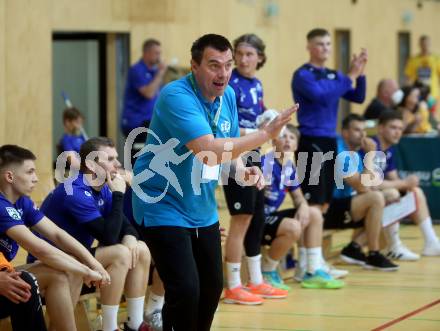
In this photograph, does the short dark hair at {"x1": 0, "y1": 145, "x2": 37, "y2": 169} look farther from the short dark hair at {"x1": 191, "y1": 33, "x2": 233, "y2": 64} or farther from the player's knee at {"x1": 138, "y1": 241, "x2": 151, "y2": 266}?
the short dark hair at {"x1": 191, "y1": 33, "x2": 233, "y2": 64}

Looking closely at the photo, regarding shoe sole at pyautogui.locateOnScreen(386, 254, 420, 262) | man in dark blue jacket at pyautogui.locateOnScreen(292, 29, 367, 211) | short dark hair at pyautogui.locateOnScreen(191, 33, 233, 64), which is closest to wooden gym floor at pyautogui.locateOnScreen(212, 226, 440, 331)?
shoe sole at pyautogui.locateOnScreen(386, 254, 420, 262)

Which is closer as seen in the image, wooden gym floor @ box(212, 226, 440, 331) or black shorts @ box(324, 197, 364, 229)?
wooden gym floor @ box(212, 226, 440, 331)

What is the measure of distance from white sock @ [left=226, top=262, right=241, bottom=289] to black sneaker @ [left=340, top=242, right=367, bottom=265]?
6.58ft

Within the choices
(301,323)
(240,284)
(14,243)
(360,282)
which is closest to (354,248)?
(360,282)

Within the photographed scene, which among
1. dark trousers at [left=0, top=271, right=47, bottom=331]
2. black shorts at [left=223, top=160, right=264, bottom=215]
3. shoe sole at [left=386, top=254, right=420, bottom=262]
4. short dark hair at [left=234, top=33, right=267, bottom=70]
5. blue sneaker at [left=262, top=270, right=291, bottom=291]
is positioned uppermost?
short dark hair at [left=234, top=33, right=267, bottom=70]

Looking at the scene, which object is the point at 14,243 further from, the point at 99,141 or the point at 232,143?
the point at 232,143

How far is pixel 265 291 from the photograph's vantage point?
25.4ft

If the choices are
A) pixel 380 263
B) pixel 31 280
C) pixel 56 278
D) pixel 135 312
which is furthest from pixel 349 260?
pixel 31 280

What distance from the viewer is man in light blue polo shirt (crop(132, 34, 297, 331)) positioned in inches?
192

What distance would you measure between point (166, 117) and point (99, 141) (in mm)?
1488

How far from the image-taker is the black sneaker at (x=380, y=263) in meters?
9.03

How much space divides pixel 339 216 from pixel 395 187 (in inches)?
32.3

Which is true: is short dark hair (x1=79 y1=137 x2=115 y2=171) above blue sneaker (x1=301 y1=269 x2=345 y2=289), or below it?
above

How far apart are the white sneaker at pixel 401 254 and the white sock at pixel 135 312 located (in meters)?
3.90
